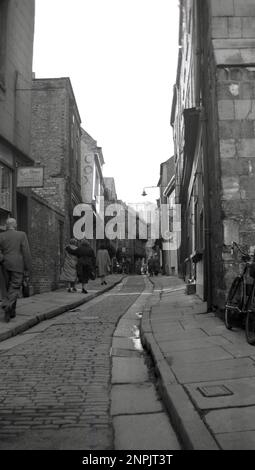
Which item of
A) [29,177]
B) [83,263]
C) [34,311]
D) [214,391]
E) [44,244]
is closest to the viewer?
[214,391]

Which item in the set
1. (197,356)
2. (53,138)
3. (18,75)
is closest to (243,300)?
(197,356)

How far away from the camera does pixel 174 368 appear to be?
4.92 m

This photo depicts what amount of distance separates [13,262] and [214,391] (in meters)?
5.09

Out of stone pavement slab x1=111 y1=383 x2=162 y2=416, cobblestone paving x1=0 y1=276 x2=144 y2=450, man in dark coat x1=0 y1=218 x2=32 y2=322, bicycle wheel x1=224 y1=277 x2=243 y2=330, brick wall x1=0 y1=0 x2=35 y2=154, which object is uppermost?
brick wall x1=0 y1=0 x2=35 y2=154

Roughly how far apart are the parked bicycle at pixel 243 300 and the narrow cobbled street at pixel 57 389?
1669 millimetres

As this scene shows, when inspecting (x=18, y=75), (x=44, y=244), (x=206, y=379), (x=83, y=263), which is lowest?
(x=206, y=379)

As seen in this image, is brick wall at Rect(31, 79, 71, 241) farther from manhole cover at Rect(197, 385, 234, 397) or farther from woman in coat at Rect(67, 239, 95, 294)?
manhole cover at Rect(197, 385, 234, 397)

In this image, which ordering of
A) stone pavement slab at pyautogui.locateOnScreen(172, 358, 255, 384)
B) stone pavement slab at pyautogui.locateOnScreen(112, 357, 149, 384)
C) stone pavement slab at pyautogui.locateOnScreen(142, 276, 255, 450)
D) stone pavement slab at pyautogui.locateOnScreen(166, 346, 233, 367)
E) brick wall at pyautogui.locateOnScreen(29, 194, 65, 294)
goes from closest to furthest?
stone pavement slab at pyautogui.locateOnScreen(142, 276, 255, 450) < stone pavement slab at pyautogui.locateOnScreen(172, 358, 255, 384) < stone pavement slab at pyautogui.locateOnScreen(112, 357, 149, 384) < stone pavement slab at pyautogui.locateOnScreen(166, 346, 233, 367) < brick wall at pyautogui.locateOnScreen(29, 194, 65, 294)

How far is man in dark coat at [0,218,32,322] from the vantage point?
27.1ft

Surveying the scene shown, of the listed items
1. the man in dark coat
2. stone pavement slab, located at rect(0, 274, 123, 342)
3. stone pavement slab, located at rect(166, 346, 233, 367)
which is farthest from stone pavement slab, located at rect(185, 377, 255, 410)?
the man in dark coat

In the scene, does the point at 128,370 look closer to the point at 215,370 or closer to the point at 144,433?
the point at 215,370

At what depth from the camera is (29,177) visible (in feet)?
39.2

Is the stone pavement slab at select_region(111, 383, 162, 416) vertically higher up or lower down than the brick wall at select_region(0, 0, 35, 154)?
lower down
